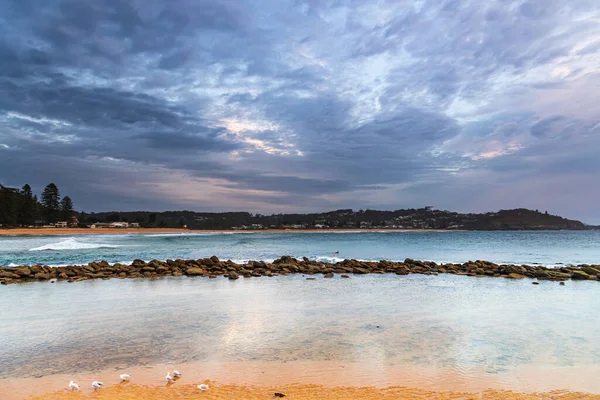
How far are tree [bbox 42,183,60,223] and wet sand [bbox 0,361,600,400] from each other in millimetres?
104320

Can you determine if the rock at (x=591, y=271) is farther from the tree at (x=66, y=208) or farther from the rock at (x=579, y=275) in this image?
the tree at (x=66, y=208)

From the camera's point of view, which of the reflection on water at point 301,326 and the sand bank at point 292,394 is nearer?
the sand bank at point 292,394

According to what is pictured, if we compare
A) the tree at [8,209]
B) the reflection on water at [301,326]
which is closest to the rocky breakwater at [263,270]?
the reflection on water at [301,326]

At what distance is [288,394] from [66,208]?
368 feet

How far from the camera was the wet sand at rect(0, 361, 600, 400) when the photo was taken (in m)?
5.07

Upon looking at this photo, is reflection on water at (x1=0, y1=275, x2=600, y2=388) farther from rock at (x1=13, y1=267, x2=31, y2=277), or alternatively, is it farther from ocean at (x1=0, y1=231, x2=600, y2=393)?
rock at (x1=13, y1=267, x2=31, y2=277)

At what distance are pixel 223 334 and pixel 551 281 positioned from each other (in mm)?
15504

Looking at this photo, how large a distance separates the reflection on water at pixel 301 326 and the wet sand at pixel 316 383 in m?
0.26

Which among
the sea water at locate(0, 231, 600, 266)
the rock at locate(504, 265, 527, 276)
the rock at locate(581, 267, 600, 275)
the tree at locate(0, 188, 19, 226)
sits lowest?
the sea water at locate(0, 231, 600, 266)

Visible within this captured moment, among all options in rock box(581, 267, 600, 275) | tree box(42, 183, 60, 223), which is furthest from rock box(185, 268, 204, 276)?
tree box(42, 183, 60, 223)

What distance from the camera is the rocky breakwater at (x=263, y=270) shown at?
17.2 meters

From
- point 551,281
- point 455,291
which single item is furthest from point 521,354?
point 551,281

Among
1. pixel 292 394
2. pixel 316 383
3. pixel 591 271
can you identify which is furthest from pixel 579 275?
pixel 292 394

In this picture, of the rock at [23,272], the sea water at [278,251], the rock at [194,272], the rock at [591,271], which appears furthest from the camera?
the sea water at [278,251]
